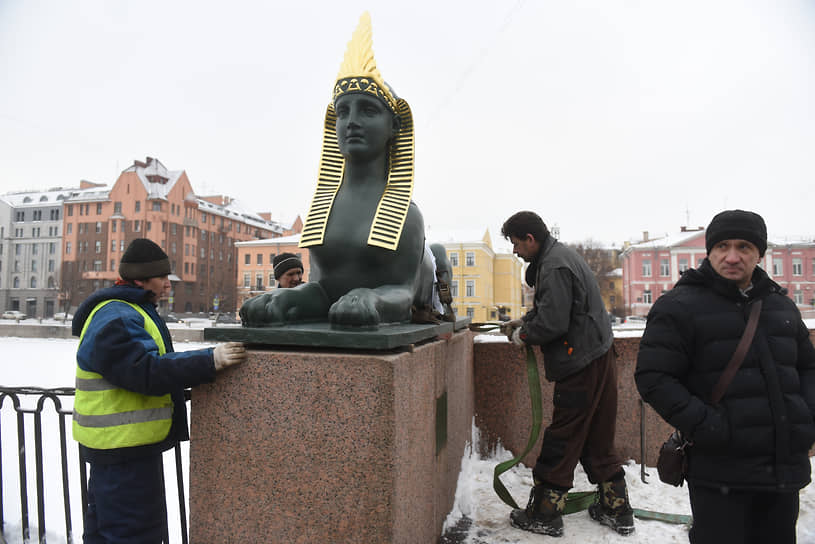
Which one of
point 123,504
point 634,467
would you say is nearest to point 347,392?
point 123,504

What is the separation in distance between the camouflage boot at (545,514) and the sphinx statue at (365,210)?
1.25 m

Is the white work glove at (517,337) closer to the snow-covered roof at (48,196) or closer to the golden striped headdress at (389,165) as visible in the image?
the golden striped headdress at (389,165)

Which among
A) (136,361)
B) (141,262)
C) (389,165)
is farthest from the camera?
(389,165)

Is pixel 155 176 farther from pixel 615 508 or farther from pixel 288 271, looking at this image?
pixel 615 508

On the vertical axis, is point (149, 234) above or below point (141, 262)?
above

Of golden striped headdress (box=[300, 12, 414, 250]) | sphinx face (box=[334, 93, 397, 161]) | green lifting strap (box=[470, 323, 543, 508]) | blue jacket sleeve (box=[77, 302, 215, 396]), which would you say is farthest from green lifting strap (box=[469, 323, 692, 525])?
blue jacket sleeve (box=[77, 302, 215, 396])

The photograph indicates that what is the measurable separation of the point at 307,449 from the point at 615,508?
201 cm

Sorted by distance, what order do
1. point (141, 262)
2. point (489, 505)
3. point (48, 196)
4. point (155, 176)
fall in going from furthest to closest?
point (48, 196) → point (155, 176) → point (489, 505) → point (141, 262)

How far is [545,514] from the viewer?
2.96 meters

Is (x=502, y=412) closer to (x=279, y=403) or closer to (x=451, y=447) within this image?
(x=451, y=447)

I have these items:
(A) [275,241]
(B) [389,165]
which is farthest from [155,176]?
(B) [389,165]

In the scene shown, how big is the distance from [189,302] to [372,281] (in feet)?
180

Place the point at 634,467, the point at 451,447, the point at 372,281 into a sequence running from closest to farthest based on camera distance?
the point at 372,281 < the point at 451,447 < the point at 634,467

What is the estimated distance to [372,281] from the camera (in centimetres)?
270
